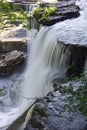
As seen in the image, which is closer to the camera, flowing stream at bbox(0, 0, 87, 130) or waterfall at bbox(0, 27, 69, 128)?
waterfall at bbox(0, 27, 69, 128)

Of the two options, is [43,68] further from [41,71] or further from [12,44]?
[12,44]

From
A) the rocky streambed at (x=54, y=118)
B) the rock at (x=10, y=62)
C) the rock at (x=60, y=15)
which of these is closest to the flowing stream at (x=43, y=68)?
the rock at (x=60, y=15)

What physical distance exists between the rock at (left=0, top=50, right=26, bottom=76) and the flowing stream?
0.54 metres

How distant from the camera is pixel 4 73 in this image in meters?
11.2

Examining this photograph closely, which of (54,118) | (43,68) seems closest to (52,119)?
(54,118)

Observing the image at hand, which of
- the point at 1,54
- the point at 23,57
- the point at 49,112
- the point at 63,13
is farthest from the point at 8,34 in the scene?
the point at 49,112

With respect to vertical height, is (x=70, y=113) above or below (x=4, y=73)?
above

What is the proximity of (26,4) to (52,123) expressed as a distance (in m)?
13.3

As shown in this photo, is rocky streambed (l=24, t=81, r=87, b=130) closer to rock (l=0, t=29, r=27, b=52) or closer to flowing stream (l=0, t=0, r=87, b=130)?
flowing stream (l=0, t=0, r=87, b=130)

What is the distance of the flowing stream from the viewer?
827cm

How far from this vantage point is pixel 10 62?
11352 mm

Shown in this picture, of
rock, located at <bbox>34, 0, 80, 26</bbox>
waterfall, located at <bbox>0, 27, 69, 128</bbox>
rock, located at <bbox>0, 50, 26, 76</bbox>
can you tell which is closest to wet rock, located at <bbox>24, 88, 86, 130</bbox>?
waterfall, located at <bbox>0, 27, 69, 128</bbox>

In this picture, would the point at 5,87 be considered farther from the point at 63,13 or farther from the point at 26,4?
the point at 26,4

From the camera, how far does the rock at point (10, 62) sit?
1120 cm
